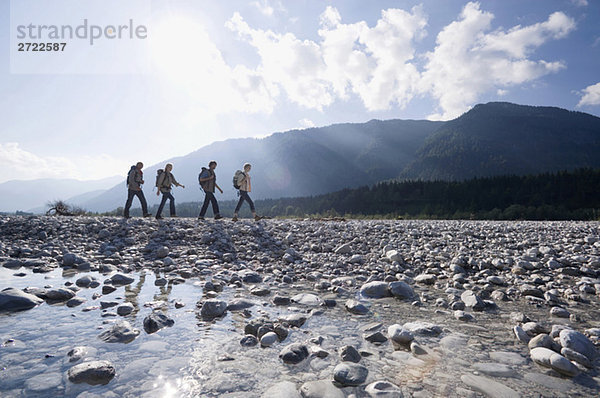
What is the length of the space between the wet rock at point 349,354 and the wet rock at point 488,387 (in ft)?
2.41

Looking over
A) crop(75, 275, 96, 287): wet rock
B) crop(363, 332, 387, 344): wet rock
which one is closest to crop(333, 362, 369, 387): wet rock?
crop(363, 332, 387, 344): wet rock

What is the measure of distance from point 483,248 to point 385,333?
233 inches

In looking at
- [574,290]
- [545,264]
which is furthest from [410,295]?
[545,264]

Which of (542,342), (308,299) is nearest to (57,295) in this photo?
(308,299)

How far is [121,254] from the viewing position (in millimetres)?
6441

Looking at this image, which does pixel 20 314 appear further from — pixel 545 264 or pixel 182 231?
pixel 545 264

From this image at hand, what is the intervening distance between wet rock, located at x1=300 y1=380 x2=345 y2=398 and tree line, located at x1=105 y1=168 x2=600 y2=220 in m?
23.3

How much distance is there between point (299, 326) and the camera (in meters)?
2.90

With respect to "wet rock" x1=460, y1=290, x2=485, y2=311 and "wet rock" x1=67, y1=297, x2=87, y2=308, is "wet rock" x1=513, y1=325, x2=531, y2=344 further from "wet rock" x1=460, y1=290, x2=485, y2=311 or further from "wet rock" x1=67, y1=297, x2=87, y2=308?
"wet rock" x1=67, y1=297, x2=87, y2=308

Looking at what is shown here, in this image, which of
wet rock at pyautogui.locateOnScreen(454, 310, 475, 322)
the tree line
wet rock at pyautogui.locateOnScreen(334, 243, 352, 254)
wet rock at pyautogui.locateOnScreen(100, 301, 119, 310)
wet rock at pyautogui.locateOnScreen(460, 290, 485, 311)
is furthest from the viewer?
the tree line

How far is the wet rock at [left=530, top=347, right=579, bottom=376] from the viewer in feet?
6.42

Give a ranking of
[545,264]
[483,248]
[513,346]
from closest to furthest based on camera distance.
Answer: [513,346]
[545,264]
[483,248]

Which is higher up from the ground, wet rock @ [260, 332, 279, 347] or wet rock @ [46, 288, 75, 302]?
wet rock @ [46, 288, 75, 302]

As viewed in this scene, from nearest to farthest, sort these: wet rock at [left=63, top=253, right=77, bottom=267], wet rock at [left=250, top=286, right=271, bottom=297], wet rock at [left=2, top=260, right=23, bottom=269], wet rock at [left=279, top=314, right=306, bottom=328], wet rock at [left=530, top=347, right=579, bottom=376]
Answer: wet rock at [left=530, top=347, right=579, bottom=376], wet rock at [left=279, top=314, right=306, bottom=328], wet rock at [left=250, top=286, right=271, bottom=297], wet rock at [left=2, top=260, right=23, bottom=269], wet rock at [left=63, top=253, right=77, bottom=267]
